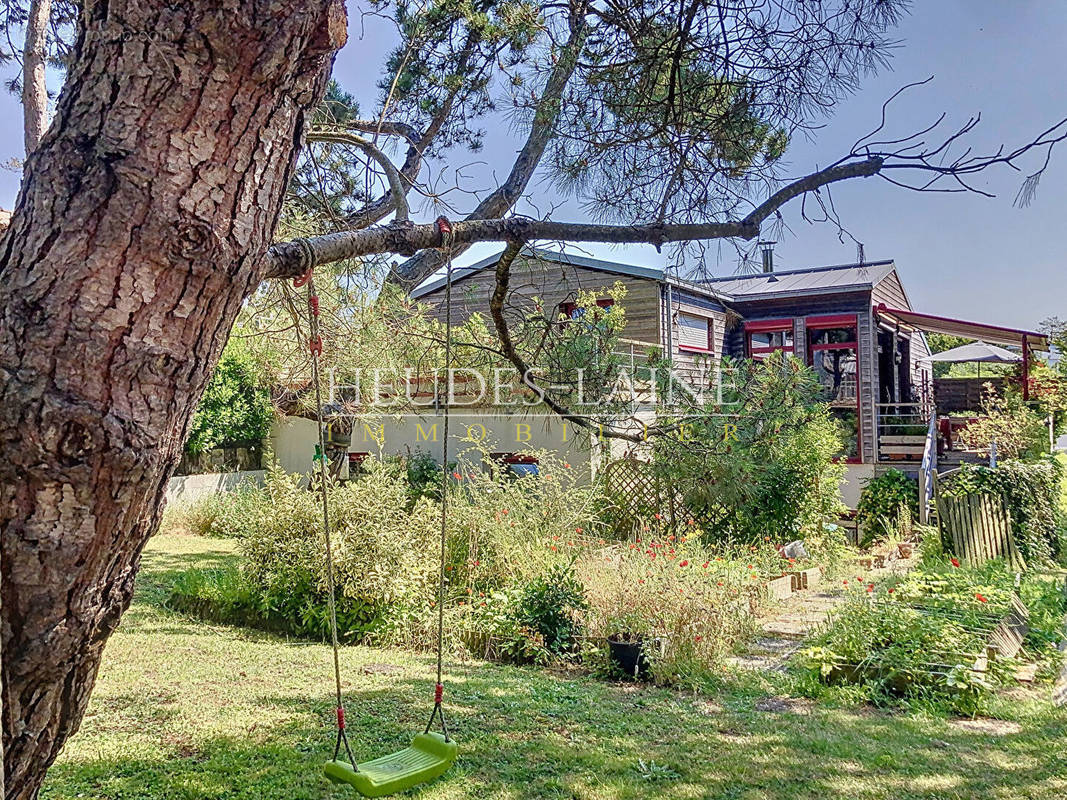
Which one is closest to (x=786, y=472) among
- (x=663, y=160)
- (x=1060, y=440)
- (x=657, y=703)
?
(x=657, y=703)

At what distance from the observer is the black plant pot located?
4.84m

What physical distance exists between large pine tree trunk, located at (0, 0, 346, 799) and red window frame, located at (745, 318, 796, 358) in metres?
15.4

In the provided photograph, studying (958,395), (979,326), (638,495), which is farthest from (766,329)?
(638,495)

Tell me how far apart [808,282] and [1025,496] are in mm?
8910

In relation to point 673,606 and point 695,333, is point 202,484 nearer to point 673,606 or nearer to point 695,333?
point 695,333

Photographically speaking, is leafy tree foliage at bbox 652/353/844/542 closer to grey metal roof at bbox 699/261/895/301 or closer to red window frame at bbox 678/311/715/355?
red window frame at bbox 678/311/715/355

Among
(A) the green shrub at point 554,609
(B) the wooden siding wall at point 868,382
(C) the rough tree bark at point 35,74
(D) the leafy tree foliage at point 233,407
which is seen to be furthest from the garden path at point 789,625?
(D) the leafy tree foliage at point 233,407

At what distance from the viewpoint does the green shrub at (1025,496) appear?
317 inches

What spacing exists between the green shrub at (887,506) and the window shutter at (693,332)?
13.7 ft

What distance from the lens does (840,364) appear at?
16578 mm

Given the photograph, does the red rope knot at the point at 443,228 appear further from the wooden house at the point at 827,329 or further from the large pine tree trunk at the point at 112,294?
the wooden house at the point at 827,329

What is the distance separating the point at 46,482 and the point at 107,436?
114 mm

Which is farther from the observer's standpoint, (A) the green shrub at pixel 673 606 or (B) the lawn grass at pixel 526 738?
(A) the green shrub at pixel 673 606

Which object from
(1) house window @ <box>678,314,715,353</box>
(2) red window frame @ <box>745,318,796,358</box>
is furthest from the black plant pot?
(2) red window frame @ <box>745,318,796,358</box>
